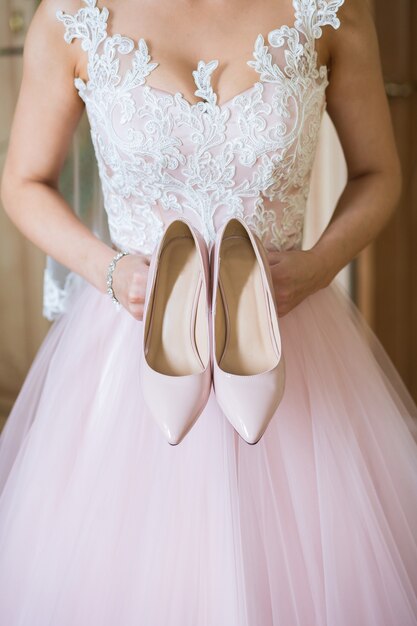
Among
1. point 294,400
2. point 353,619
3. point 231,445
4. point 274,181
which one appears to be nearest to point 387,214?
point 274,181

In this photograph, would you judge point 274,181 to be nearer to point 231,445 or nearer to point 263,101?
point 263,101

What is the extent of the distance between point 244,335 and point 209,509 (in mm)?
225

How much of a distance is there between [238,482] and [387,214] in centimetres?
53

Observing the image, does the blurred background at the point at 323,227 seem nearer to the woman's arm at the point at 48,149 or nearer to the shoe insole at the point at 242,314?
the woman's arm at the point at 48,149

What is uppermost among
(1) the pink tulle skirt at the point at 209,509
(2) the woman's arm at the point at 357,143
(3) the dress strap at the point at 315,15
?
(3) the dress strap at the point at 315,15

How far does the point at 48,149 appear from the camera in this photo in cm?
104

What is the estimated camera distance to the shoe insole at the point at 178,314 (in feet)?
2.82

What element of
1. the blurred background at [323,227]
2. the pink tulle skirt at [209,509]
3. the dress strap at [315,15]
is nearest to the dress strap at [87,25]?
the dress strap at [315,15]

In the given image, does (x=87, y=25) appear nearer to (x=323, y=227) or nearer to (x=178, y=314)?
(x=178, y=314)

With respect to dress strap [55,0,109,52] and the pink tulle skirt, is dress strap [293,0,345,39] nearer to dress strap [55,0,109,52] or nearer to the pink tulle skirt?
dress strap [55,0,109,52]

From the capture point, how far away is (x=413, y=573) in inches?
35.9

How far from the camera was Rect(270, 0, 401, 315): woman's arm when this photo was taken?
3.32ft

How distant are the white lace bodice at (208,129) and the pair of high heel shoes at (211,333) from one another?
0.08m

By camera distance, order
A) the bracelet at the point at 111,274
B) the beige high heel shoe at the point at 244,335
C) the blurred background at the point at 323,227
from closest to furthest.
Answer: the beige high heel shoe at the point at 244,335 < the bracelet at the point at 111,274 < the blurred background at the point at 323,227
